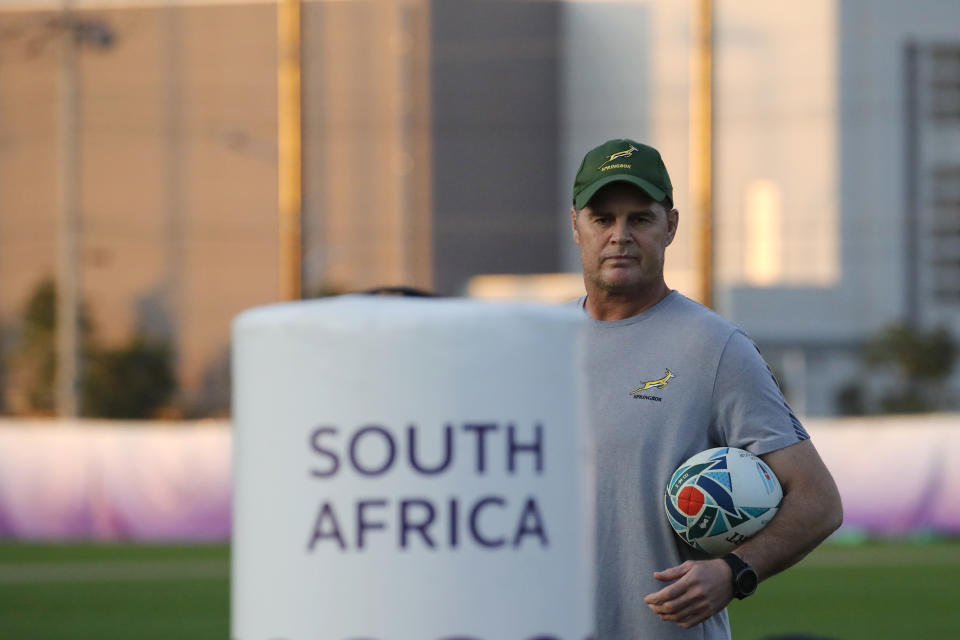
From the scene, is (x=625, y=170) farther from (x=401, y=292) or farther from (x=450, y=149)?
(x=450, y=149)

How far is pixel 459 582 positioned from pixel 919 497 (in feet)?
54.8

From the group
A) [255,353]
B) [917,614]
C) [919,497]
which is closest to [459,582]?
[255,353]

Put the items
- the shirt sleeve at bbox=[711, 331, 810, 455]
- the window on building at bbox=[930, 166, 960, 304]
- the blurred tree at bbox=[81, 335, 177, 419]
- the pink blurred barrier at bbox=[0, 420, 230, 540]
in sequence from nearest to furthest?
1. the shirt sleeve at bbox=[711, 331, 810, 455]
2. the pink blurred barrier at bbox=[0, 420, 230, 540]
3. the blurred tree at bbox=[81, 335, 177, 419]
4. the window on building at bbox=[930, 166, 960, 304]

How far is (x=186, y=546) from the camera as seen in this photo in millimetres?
18531

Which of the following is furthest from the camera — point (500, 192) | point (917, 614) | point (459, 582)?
point (500, 192)

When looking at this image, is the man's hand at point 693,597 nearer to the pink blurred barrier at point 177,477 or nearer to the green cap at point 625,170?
the green cap at point 625,170

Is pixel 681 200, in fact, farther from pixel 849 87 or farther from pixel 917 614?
pixel 917 614

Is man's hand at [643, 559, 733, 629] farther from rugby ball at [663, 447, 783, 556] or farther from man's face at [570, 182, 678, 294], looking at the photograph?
man's face at [570, 182, 678, 294]

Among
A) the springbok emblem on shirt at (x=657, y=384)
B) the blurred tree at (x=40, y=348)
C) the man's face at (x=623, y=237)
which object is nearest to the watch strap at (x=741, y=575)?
the springbok emblem on shirt at (x=657, y=384)

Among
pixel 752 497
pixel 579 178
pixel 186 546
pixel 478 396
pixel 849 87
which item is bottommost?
pixel 186 546

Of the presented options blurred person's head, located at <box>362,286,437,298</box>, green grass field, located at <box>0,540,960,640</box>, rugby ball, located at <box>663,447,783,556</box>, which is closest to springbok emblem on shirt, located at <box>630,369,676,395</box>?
rugby ball, located at <box>663,447,783,556</box>

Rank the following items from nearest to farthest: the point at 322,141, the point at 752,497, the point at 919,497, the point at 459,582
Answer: the point at 459,582 < the point at 752,497 < the point at 919,497 < the point at 322,141

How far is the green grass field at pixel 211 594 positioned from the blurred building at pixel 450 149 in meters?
37.6

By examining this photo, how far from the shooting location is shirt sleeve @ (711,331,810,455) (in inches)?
131
